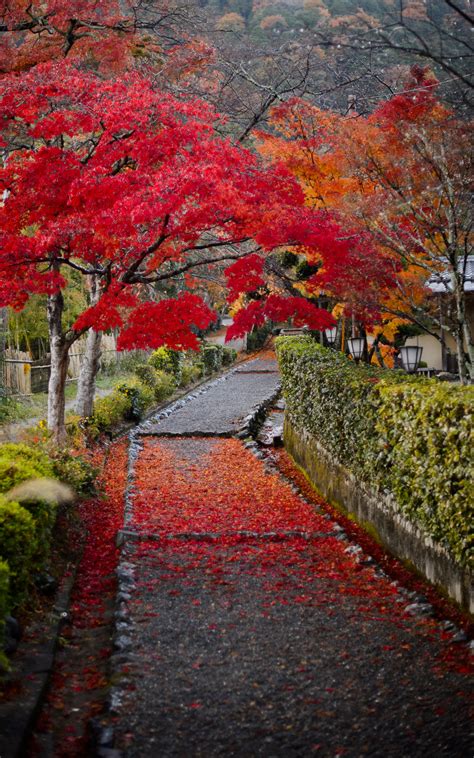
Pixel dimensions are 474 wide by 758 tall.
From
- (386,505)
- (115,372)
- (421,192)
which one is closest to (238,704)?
(386,505)

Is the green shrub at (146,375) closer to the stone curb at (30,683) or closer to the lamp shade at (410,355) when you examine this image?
the lamp shade at (410,355)

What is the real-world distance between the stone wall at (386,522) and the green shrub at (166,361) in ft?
39.8

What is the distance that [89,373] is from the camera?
15.1 meters

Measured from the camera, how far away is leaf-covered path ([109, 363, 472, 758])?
4117 mm

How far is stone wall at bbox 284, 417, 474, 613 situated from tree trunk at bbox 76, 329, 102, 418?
469 centimetres

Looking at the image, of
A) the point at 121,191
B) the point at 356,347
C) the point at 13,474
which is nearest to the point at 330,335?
the point at 356,347

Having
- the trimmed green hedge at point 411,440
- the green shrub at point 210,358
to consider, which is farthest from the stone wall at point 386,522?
the green shrub at point 210,358

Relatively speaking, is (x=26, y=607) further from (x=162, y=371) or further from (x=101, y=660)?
(x=162, y=371)

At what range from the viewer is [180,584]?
690 cm

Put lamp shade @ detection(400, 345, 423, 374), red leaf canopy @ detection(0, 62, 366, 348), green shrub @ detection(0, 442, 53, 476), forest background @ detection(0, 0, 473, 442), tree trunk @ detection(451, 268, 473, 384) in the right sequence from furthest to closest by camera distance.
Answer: lamp shade @ detection(400, 345, 423, 374)
forest background @ detection(0, 0, 473, 442)
red leaf canopy @ detection(0, 62, 366, 348)
tree trunk @ detection(451, 268, 473, 384)
green shrub @ detection(0, 442, 53, 476)

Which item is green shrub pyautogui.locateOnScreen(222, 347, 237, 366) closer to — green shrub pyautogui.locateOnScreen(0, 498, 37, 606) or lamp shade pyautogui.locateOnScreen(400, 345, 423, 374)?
lamp shade pyautogui.locateOnScreen(400, 345, 423, 374)

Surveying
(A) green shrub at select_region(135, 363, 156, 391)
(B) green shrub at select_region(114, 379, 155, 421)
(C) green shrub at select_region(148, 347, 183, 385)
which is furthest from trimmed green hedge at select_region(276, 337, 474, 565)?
(C) green shrub at select_region(148, 347, 183, 385)

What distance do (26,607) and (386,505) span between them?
4.28 m

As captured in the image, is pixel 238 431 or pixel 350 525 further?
pixel 238 431
